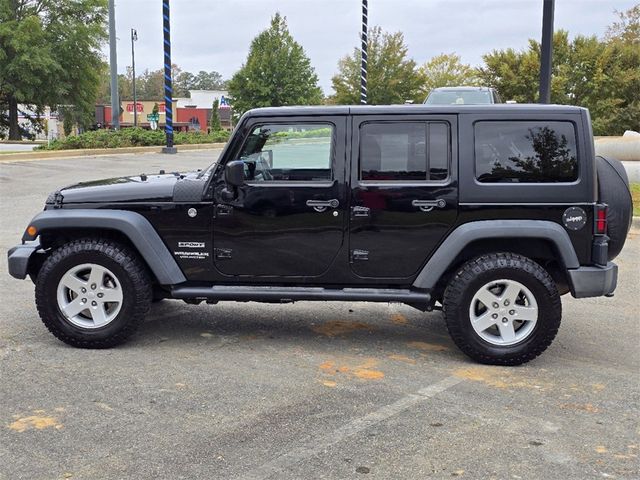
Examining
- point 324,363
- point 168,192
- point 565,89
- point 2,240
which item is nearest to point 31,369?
point 168,192

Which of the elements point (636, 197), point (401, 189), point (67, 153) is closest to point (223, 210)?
point (401, 189)

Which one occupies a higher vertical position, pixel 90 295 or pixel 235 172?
pixel 235 172

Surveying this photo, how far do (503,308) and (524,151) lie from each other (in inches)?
43.0

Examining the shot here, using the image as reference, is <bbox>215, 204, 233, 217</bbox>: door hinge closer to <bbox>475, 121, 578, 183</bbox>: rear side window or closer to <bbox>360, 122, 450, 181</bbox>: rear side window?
<bbox>360, 122, 450, 181</bbox>: rear side window

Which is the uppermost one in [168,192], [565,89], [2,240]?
[565,89]

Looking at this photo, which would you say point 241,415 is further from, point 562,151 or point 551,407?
point 562,151

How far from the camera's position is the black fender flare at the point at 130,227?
505 cm

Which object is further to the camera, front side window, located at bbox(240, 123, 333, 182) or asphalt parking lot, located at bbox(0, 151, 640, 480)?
front side window, located at bbox(240, 123, 333, 182)

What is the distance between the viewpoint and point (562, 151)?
4.89 m

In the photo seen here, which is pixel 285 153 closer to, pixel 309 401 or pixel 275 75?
pixel 309 401

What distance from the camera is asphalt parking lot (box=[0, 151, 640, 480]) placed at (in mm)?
3479

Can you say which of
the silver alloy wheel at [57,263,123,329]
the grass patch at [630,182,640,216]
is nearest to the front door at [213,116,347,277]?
the silver alloy wheel at [57,263,123,329]

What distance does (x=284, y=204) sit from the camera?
5.02m

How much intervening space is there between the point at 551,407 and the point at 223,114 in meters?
82.6
